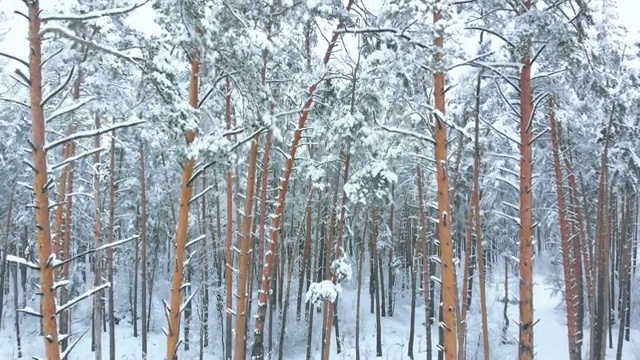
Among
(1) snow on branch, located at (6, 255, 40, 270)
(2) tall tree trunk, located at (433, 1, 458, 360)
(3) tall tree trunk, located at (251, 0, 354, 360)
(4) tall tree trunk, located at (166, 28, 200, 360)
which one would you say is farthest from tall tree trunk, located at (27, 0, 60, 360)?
(3) tall tree trunk, located at (251, 0, 354, 360)

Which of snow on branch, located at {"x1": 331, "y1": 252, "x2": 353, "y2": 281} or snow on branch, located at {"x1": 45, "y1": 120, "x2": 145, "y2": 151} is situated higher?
snow on branch, located at {"x1": 45, "y1": 120, "x2": 145, "y2": 151}

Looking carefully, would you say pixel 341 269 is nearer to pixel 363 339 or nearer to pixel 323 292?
pixel 323 292

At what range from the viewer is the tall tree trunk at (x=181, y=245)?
702 centimetres

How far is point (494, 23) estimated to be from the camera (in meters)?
8.90

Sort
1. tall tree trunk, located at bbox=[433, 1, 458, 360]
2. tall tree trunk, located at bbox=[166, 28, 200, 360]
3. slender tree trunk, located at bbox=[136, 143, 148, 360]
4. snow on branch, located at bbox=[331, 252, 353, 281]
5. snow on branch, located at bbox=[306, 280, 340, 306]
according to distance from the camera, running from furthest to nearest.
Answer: slender tree trunk, located at bbox=[136, 143, 148, 360] → snow on branch, located at bbox=[331, 252, 353, 281] → snow on branch, located at bbox=[306, 280, 340, 306] → tall tree trunk, located at bbox=[433, 1, 458, 360] → tall tree trunk, located at bbox=[166, 28, 200, 360]

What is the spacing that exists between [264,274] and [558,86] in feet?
24.1

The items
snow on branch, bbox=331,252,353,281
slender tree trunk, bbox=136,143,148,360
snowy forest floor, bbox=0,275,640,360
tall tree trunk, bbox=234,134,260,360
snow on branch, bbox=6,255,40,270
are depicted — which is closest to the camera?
snow on branch, bbox=6,255,40,270

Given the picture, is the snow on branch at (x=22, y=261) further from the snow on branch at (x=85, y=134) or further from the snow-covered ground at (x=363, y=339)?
the snow-covered ground at (x=363, y=339)

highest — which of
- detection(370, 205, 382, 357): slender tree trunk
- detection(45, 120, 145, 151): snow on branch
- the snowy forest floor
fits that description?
detection(45, 120, 145, 151): snow on branch

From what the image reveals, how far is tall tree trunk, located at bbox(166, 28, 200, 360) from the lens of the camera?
7.02 m

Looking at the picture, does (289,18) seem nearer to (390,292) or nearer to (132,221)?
(132,221)

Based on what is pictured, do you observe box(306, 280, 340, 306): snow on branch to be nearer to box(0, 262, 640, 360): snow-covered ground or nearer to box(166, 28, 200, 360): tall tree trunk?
box(166, 28, 200, 360): tall tree trunk

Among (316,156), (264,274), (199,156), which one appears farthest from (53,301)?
(316,156)

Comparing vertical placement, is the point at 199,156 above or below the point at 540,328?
above
